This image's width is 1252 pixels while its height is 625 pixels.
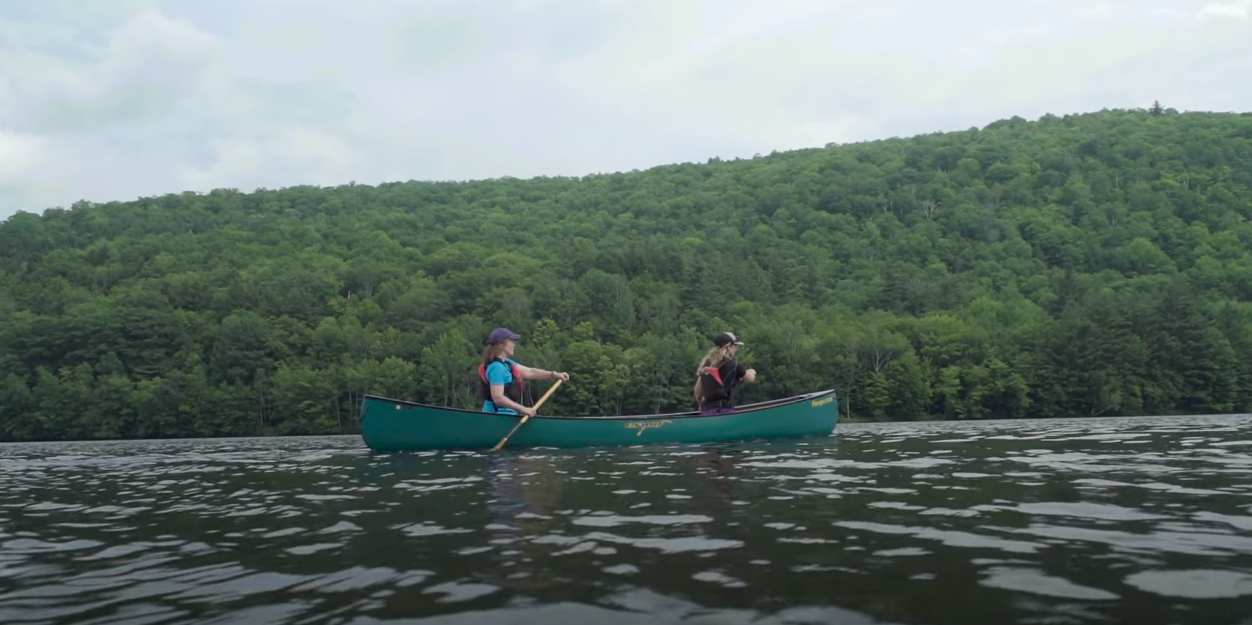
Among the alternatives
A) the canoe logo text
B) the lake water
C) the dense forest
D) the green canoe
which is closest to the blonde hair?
the green canoe

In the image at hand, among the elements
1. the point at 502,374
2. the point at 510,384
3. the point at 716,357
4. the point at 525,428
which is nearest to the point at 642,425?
the point at 716,357

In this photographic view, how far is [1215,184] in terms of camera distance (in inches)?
3423

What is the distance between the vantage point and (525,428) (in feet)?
53.5

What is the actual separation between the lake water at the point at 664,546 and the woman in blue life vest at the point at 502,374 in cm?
410

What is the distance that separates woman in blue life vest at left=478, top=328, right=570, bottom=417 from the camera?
51.1ft

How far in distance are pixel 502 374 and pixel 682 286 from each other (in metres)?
71.0

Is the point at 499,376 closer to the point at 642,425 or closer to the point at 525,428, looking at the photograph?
the point at 525,428

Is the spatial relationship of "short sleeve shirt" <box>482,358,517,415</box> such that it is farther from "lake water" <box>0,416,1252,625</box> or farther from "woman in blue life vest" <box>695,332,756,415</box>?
"lake water" <box>0,416,1252,625</box>

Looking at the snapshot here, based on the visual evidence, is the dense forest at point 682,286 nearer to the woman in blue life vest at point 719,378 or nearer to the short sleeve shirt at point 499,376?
the woman in blue life vest at point 719,378

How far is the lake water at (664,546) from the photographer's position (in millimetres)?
4605

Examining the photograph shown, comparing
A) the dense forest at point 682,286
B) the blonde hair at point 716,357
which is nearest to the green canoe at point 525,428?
the blonde hair at point 716,357

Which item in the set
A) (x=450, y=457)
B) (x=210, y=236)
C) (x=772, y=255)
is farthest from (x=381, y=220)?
(x=450, y=457)

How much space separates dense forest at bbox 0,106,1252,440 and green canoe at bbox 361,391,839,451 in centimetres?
4069

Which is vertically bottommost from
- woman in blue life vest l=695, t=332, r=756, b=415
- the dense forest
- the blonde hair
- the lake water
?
the lake water
